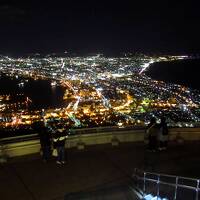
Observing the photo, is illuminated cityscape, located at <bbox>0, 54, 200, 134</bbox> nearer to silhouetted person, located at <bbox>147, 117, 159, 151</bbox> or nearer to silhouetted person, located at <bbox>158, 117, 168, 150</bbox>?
silhouetted person, located at <bbox>158, 117, 168, 150</bbox>

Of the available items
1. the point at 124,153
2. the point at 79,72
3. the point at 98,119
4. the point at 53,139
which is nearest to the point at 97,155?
the point at 124,153

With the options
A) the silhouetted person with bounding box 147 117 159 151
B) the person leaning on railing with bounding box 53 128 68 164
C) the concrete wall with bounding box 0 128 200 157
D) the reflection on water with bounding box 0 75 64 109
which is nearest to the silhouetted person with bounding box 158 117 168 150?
the silhouetted person with bounding box 147 117 159 151

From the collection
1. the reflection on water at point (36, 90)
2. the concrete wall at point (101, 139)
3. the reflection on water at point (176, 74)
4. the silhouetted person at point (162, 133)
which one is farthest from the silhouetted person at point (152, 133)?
the reflection on water at point (176, 74)

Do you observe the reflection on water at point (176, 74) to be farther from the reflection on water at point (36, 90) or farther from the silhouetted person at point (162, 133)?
the silhouetted person at point (162, 133)

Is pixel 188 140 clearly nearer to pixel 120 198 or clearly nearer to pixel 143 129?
pixel 143 129

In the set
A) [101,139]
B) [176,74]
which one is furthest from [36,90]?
[176,74]

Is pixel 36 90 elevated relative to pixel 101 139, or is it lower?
lower

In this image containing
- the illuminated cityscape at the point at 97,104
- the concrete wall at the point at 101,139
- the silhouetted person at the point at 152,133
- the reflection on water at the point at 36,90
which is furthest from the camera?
the reflection on water at the point at 36,90

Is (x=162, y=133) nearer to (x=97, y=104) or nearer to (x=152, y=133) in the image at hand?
(x=152, y=133)
